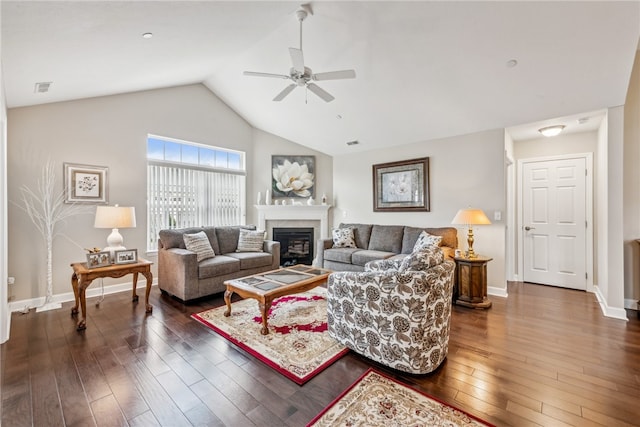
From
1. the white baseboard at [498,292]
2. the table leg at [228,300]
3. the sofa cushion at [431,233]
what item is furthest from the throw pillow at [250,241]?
the white baseboard at [498,292]

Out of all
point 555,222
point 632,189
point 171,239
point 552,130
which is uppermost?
point 552,130

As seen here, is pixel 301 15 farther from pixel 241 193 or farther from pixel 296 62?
pixel 241 193

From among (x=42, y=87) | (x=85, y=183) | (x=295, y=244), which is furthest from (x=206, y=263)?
(x=42, y=87)

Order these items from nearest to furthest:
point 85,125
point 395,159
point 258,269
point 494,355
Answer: point 494,355 < point 85,125 < point 258,269 < point 395,159

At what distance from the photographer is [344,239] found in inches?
204

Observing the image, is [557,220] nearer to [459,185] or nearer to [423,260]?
[459,185]

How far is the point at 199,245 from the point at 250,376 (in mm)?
2411

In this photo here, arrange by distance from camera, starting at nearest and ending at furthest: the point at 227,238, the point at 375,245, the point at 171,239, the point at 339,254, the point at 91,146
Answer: the point at 91,146, the point at 171,239, the point at 227,238, the point at 339,254, the point at 375,245

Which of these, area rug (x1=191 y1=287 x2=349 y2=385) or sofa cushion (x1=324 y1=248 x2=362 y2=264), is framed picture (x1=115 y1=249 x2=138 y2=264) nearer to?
area rug (x1=191 y1=287 x2=349 y2=385)

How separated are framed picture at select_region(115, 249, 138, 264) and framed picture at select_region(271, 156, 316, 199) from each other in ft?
10.1

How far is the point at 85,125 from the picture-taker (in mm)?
3875

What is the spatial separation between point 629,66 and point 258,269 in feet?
16.1

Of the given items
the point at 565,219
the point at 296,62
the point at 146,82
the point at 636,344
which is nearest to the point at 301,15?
the point at 296,62

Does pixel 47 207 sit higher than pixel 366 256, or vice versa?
pixel 47 207
